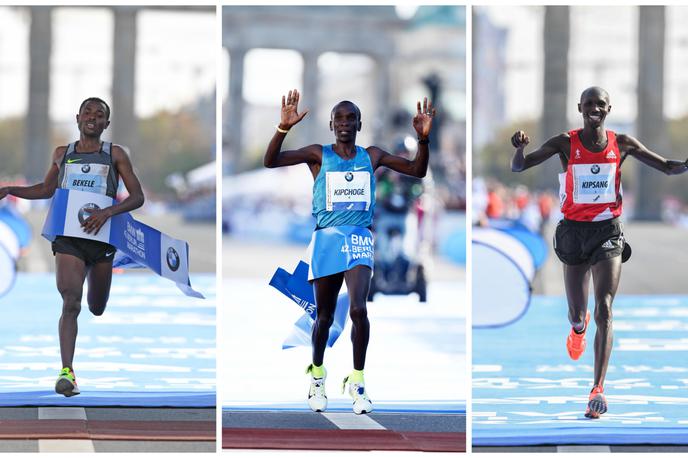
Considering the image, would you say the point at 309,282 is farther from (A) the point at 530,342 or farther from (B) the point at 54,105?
(B) the point at 54,105

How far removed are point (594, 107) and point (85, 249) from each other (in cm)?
283

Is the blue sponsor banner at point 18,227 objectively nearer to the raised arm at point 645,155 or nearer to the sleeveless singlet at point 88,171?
the sleeveless singlet at point 88,171

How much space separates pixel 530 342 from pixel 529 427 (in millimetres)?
4425

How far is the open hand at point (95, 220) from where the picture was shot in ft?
21.7

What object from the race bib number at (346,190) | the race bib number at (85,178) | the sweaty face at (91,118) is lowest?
the race bib number at (346,190)

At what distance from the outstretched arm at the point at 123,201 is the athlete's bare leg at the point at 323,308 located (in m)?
1.16

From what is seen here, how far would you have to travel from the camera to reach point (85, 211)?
6660 mm

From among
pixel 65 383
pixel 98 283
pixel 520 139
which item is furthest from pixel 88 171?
pixel 520 139

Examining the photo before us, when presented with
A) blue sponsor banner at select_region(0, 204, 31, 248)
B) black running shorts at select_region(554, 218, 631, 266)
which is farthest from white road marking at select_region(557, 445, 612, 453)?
blue sponsor banner at select_region(0, 204, 31, 248)

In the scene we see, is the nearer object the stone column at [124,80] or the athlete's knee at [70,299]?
the athlete's knee at [70,299]

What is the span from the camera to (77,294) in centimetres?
674

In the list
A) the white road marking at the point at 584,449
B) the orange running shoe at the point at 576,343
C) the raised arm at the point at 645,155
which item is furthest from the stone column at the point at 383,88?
the white road marking at the point at 584,449

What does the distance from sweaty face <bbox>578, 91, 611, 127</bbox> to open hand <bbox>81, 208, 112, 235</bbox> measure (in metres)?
2.59

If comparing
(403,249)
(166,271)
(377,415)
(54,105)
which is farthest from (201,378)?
(54,105)
